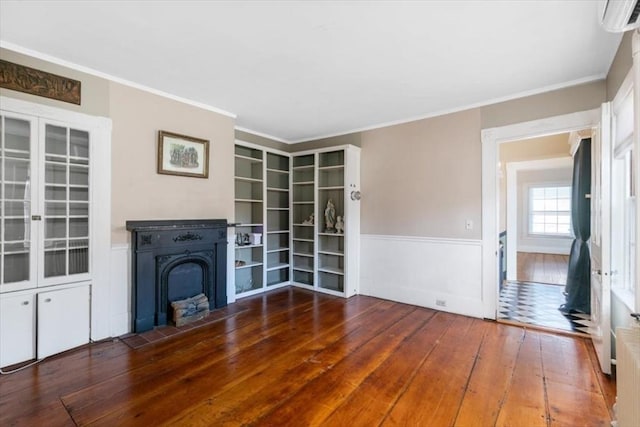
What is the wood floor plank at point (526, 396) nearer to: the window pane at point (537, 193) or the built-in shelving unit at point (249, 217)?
the built-in shelving unit at point (249, 217)

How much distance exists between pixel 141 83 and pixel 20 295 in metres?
2.22

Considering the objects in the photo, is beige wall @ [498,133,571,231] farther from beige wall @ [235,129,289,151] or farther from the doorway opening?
beige wall @ [235,129,289,151]

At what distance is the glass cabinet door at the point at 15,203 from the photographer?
243 centimetres

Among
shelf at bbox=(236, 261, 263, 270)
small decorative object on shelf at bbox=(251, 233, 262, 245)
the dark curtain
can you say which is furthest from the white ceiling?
shelf at bbox=(236, 261, 263, 270)

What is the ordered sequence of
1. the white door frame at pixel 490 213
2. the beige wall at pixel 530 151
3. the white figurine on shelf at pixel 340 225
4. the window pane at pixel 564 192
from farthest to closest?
the window pane at pixel 564 192
the beige wall at pixel 530 151
the white figurine on shelf at pixel 340 225
the white door frame at pixel 490 213

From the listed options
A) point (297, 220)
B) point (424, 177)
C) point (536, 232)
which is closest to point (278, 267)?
point (297, 220)

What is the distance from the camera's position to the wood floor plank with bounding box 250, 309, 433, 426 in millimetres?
1851

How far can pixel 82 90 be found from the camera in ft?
9.20

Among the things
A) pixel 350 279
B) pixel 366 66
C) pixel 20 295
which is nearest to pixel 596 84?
pixel 366 66

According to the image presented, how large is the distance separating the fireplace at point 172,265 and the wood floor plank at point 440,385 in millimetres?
2611

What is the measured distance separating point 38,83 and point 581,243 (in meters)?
6.39

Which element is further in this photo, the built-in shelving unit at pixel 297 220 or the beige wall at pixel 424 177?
the built-in shelving unit at pixel 297 220

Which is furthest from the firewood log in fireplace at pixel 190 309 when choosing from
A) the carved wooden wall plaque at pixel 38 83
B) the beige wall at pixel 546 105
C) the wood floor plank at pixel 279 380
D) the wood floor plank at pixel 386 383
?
the beige wall at pixel 546 105

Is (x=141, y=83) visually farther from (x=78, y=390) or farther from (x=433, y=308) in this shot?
(x=433, y=308)
